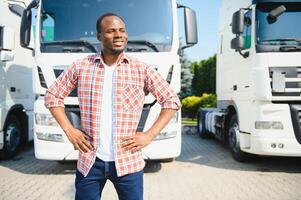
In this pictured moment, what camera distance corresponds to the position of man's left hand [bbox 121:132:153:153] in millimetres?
2131

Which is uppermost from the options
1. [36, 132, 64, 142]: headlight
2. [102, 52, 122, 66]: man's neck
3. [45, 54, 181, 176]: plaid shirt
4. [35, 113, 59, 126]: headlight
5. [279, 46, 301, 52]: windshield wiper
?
[279, 46, 301, 52]: windshield wiper

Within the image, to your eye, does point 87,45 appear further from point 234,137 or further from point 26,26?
point 234,137

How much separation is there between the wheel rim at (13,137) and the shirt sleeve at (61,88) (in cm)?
508

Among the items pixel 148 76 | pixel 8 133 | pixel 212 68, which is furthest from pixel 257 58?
pixel 212 68

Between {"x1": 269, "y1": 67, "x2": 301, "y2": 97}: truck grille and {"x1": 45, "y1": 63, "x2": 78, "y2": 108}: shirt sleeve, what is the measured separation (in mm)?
4241

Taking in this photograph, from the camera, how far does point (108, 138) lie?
2.18 meters

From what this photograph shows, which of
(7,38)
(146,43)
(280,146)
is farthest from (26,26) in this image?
(280,146)

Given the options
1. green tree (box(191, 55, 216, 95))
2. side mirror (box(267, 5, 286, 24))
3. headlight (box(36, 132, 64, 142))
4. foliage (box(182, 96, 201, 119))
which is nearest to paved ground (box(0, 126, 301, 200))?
headlight (box(36, 132, 64, 142))

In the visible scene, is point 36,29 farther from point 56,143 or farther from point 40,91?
point 56,143

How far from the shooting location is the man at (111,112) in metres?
2.17

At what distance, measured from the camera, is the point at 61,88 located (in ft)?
7.48

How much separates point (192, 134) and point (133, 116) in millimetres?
10704

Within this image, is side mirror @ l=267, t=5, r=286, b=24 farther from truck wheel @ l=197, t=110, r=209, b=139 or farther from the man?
truck wheel @ l=197, t=110, r=209, b=139

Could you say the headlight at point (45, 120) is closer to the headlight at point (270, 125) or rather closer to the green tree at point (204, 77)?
the headlight at point (270, 125)
